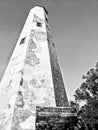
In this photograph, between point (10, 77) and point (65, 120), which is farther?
point (10, 77)

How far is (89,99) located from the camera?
13359 millimetres

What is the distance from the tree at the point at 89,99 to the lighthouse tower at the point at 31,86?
126 inches

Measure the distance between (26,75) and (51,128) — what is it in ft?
13.3

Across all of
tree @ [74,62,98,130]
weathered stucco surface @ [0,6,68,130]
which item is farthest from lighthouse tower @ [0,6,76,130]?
tree @ [74,62,98,130]

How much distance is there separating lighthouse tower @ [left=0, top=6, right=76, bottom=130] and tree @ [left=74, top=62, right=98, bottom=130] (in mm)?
3205

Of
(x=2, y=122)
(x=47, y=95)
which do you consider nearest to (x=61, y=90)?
(x=47, y=95)

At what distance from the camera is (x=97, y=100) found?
12625mm

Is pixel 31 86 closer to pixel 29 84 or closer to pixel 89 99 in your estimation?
pixel 29 84

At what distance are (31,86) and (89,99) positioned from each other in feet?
21.0

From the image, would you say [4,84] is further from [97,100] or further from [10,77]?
[97,100]

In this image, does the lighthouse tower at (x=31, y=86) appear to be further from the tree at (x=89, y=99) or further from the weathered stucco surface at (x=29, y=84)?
the tree at (x=89, y=99)

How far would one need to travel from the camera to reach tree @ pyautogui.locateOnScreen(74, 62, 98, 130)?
12.1m

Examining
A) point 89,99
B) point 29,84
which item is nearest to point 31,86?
point 29,84

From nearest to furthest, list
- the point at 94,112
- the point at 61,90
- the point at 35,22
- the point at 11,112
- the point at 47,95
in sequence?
the point at 11,112
the point at 47,95
the point at 61,90
the point at 94,112
the point at 35,22
